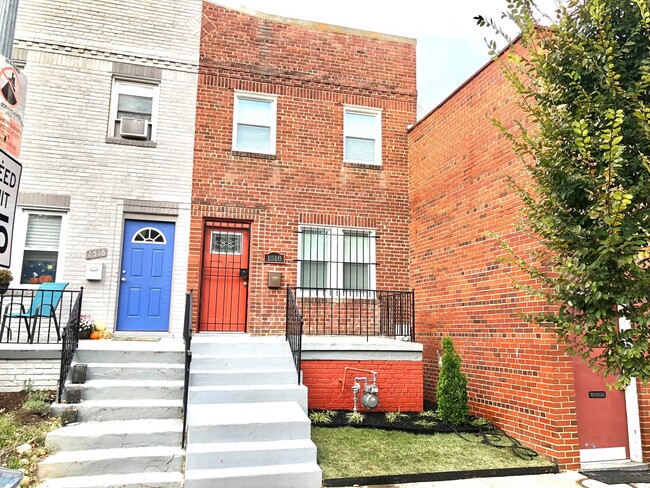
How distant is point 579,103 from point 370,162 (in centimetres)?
687

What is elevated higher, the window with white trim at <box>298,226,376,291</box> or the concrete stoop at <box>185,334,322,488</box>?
the window with white trim at <box>298,226,376,291</box>

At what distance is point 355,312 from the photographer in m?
9.57

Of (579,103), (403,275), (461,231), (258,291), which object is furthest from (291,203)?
(579,103)

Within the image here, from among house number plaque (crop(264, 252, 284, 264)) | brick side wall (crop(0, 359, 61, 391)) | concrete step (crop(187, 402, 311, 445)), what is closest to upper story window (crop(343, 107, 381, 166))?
house number plaque (crop(264, 252, 284, 264))

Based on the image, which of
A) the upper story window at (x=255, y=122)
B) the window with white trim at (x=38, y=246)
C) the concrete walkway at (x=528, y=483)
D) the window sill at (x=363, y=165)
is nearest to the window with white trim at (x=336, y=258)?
the window sill at (x=363, y=165)

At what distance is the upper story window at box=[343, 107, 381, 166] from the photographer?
10.3 meters

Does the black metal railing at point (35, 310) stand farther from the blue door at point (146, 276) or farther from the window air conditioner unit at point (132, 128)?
the window air conditioner unit at point (132, 128)

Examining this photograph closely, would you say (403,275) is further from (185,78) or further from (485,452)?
(185,78)

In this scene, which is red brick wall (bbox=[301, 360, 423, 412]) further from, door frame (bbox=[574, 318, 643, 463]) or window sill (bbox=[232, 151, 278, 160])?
window sill (bbox=[232, 151, 278, 160])

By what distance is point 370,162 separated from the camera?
408 inches

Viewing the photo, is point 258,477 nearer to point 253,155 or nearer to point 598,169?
point 598,169

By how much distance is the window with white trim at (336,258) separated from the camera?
9578 millimetres

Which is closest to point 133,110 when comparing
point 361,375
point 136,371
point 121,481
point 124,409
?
point 136,371

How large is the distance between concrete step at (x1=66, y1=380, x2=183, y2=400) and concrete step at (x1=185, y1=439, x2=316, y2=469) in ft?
3.92
